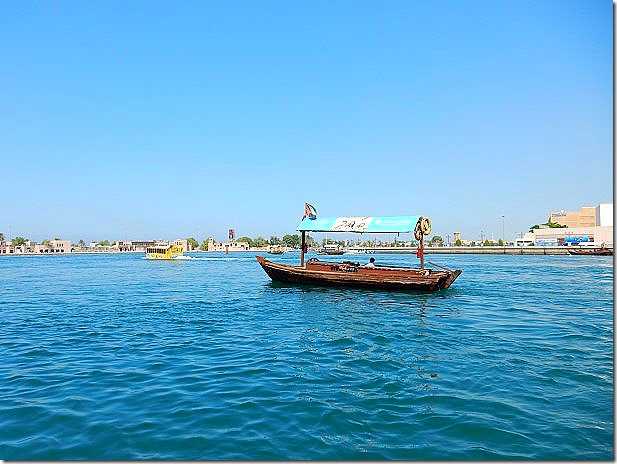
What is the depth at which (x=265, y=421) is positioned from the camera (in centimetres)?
613

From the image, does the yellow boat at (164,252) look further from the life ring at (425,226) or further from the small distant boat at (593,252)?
the small distant boat at (593,252)

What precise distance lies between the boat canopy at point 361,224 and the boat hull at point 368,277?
230 cm

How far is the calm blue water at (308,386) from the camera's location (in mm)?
5441

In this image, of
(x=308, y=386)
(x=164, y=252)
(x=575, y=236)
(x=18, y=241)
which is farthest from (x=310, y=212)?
(x=18, y=241)

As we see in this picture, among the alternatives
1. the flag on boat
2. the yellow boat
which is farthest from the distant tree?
the flag on boat

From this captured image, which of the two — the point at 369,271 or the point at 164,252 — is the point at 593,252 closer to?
the point at 369,271

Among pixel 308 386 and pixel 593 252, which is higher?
pixel 593 252

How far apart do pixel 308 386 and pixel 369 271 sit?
16472mm

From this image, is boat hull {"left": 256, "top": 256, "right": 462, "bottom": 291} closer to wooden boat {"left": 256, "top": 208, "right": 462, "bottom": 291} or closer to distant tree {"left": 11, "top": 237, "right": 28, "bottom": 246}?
wooden boat {"left": 256, "top": 208, "right": 462, "bottom": 291}

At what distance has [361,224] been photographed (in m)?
26.4

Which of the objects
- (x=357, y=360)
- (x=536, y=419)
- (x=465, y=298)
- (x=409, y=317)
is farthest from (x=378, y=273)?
(x=536, y=419)

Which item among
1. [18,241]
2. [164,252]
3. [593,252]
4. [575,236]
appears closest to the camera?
[593,252]

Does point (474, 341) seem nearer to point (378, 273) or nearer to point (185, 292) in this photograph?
point (378, 273)

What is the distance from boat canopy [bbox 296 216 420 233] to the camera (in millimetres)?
24664
